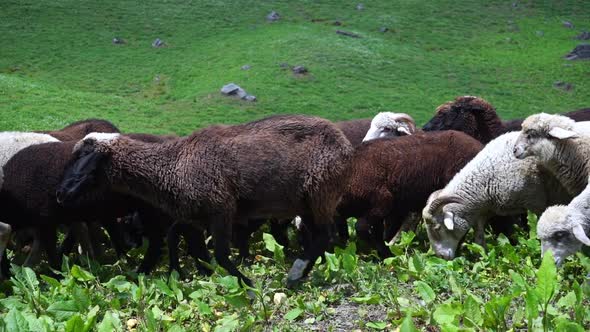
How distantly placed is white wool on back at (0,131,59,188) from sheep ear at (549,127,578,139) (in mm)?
5785

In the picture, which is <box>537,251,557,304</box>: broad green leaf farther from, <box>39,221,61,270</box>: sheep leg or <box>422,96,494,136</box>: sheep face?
<box>422,96,494,136</box>: sheep face

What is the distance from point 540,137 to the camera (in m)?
7.32

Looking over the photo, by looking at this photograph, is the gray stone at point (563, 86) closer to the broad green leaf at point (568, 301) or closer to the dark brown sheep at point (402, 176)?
the dark brown sheep at point (402, 176)

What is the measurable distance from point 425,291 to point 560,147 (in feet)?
7.95

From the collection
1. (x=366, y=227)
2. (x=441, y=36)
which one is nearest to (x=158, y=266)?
(x=366, y=227)

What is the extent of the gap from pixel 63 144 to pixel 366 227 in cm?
352

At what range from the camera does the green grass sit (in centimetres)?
579

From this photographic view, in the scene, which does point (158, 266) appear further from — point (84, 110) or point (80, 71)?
point (80, 71)

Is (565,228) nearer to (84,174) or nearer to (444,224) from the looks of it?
(444,224)

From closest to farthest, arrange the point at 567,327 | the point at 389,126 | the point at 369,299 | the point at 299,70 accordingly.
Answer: the point at 567,327
the point at 369,299
the point at 389,126
the point at 299,70

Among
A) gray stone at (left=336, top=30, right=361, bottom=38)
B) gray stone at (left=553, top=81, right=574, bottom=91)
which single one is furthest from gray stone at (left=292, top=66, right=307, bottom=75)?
gray stone at (left=553, top=81, right=574, bottom=91)

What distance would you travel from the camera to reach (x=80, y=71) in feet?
131

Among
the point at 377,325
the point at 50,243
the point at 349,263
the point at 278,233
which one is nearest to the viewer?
the point at 377,325

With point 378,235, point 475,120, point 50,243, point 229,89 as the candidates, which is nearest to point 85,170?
point 50,243
